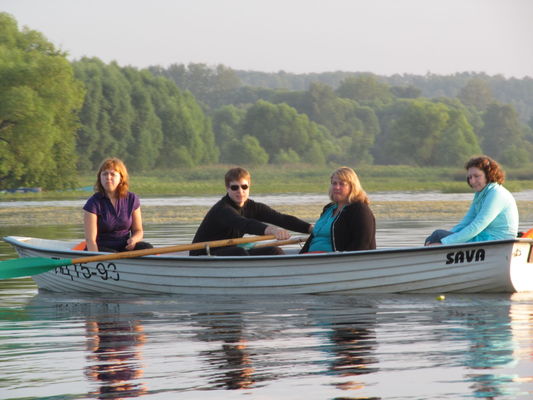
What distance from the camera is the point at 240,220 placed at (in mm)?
9891

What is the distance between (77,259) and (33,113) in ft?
93.8

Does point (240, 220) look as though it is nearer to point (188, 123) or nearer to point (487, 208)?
point (487, 208)

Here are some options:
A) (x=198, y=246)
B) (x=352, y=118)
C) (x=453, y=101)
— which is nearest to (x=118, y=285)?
(x=198, y=246)

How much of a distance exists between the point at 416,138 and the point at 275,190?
5631 cm

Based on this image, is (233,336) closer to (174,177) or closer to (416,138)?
(174,177)

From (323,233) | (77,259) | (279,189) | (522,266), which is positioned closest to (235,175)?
(323,233)

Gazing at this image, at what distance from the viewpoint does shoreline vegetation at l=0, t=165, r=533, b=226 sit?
26953 mm

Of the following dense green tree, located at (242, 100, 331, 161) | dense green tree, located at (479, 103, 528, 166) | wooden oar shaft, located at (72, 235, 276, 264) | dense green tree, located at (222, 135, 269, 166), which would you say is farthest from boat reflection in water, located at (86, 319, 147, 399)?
dense green tree, located at (479, 103, 528, 166)

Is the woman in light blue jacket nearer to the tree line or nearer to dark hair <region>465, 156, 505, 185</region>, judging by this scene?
dark hair <region>465, 156, 505, 185</region>

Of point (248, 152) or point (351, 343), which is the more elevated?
point (248, 152)

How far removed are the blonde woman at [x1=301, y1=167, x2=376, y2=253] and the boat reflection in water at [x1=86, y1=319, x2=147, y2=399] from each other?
206cm

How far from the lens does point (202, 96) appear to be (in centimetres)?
18688

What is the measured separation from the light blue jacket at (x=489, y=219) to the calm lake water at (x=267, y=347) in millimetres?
560

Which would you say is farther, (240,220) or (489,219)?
(240,220)
